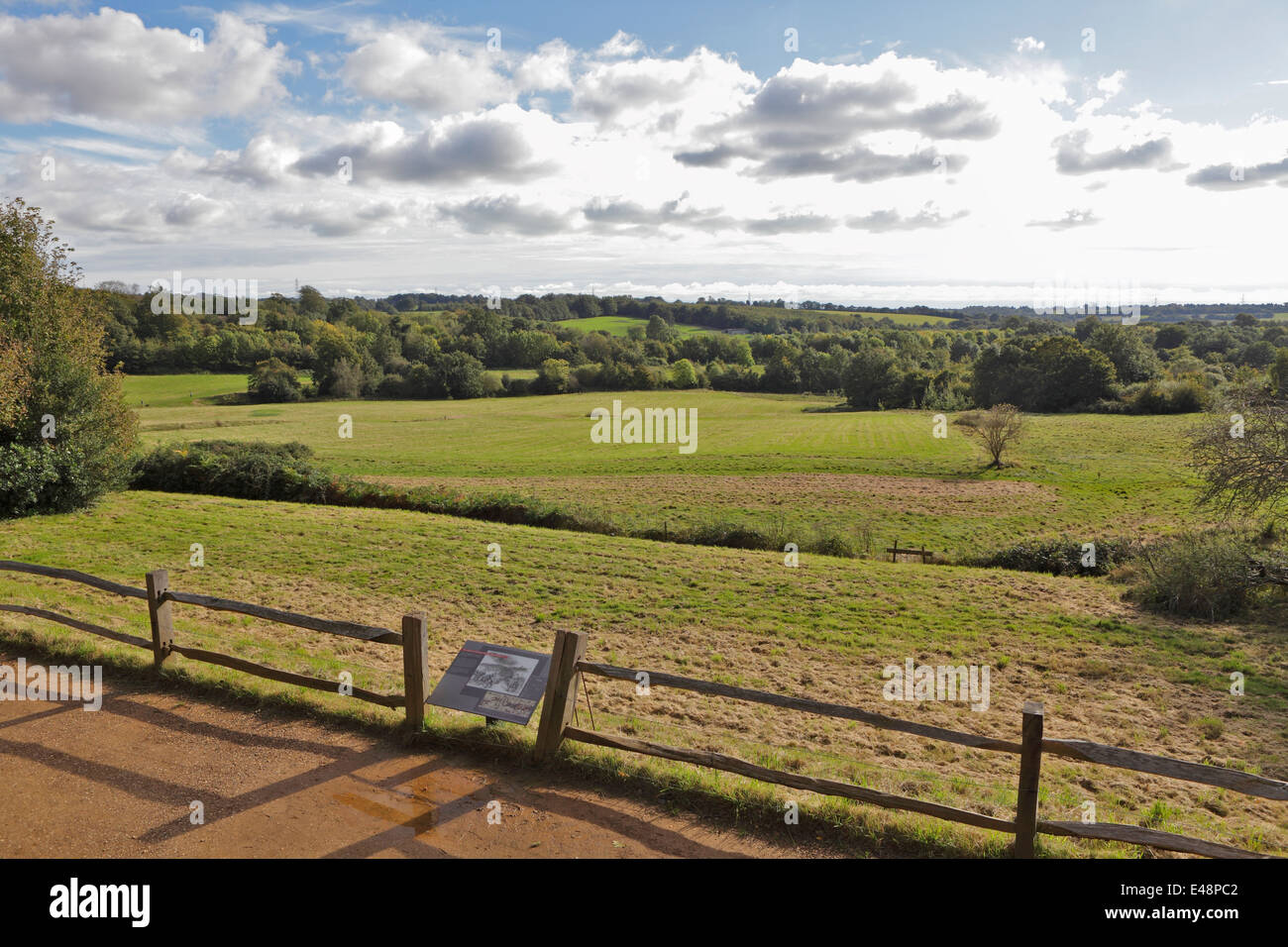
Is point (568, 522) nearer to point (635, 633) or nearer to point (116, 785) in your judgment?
→ point (635, 633)

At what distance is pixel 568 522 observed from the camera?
3136 cm

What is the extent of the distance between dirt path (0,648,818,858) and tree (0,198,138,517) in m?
22.0

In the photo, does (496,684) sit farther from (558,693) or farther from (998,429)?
(998,429)

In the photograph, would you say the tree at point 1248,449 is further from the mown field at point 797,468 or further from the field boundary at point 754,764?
the field boundary at point 754,764

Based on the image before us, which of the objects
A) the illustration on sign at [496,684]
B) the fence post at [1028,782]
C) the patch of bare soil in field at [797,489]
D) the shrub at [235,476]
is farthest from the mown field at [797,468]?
the illustration on sign at [496,684]

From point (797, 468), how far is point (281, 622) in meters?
44.0

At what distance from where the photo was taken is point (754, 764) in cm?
719

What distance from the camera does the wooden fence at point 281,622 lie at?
8.21 metres

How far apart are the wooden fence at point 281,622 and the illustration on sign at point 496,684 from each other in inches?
16.1

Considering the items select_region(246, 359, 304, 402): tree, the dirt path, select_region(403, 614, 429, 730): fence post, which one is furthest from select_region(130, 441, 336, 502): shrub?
select_region(246, 359, 304, 402): tree

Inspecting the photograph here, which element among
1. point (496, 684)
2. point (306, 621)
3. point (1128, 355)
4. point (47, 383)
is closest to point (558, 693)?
point (496, 684)

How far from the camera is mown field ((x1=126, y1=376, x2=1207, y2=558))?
34.8 metres

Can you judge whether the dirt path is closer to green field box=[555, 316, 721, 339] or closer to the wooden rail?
the wooden rail
